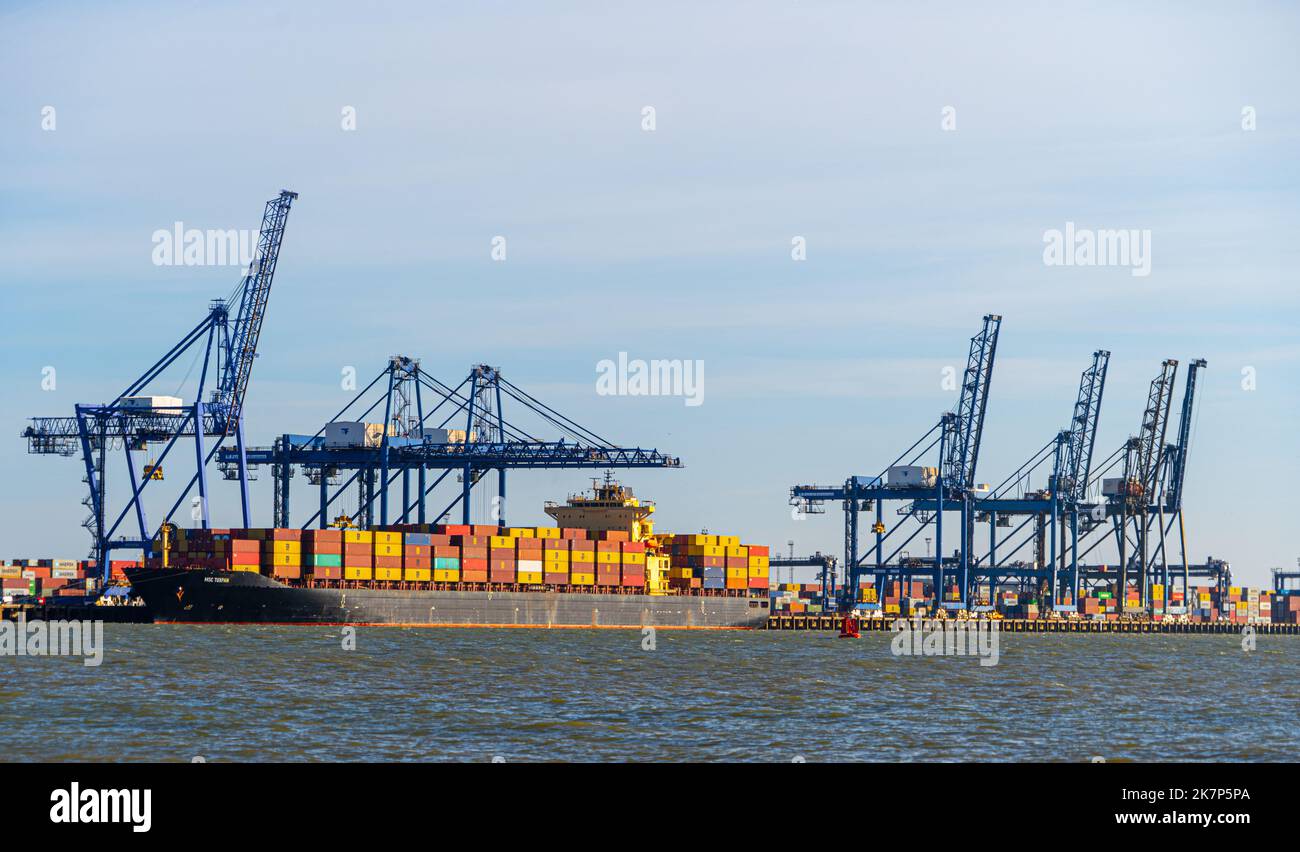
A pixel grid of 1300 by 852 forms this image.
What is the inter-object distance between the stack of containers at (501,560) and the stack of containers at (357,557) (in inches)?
322

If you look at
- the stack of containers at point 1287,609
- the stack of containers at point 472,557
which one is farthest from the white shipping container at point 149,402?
the stack of containers at point 1287,609

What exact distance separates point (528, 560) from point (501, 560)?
196 centimetres

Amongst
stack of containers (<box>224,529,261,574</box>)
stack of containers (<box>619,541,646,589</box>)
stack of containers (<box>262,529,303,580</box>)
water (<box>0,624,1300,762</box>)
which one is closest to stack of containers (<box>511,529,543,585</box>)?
stack of containers (<box>619,541,646,589</box>)

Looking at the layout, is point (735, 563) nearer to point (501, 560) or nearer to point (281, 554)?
point (501, 560)

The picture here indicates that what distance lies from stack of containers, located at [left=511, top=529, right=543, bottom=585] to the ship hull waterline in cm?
112

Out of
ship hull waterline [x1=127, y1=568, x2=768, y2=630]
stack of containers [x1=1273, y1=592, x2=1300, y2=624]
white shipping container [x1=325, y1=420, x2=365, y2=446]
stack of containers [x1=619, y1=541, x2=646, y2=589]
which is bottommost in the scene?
stack of containers [x1=1273, y1=592, x2=1300, y2=624]

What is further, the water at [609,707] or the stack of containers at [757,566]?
the stack of containers at [757,566]

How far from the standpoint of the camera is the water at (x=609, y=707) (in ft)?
107

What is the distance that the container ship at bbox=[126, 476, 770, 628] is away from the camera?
95500 mm

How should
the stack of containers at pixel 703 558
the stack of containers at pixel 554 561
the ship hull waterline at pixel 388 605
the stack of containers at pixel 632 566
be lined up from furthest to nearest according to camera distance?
the stack of containers at pixel 703 558 < the stack of containers at pixel 632 566 < the stack of containers at pixel 554 561 < the ship hull waterline at pixel 388 605

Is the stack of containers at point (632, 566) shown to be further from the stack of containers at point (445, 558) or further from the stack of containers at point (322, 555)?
the stack of containers at point (322, 555)

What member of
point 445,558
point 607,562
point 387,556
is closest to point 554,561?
point 607,562

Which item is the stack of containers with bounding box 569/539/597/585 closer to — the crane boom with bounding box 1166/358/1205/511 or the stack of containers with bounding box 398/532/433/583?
the stack of containers with bounding box 398/532/433/583
